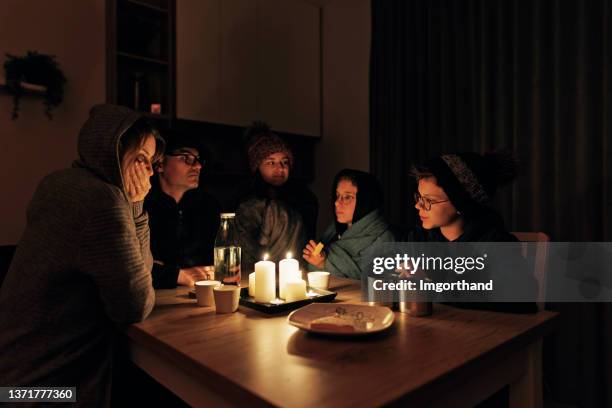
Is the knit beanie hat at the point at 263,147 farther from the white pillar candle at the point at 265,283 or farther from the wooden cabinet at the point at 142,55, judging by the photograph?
the white pillar candle at the point at 265,283

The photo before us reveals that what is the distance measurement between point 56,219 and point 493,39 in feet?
8.38

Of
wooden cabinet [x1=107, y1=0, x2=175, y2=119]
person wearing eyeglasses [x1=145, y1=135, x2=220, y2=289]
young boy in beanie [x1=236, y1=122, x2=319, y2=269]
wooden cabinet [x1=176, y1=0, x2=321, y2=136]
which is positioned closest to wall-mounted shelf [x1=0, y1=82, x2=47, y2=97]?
wooden cabinet [x1=107, y1=0, x2=175, y2=119]

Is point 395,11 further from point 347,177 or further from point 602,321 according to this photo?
point 602,321

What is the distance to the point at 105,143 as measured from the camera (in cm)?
108

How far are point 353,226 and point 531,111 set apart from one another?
131 centimetres

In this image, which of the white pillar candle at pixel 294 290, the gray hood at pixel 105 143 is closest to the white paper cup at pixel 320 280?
the white pillar candle at pixel 294 290

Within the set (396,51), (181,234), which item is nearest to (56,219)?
(181,234)

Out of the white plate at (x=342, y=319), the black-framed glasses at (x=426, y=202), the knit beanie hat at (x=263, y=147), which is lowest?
the white plate at (x=342, y=319)

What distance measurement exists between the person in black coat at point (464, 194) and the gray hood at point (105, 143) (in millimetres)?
1027

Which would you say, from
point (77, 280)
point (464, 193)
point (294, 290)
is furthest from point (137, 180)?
point (464, 193)

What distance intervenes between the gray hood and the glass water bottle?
14.6 inches

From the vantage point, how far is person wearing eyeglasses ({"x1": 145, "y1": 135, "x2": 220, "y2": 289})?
2.00m

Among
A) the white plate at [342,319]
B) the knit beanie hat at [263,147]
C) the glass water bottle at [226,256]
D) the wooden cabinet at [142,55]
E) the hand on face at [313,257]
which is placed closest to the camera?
the white plate at [342,319]

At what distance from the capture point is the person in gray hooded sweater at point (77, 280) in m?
0.98
